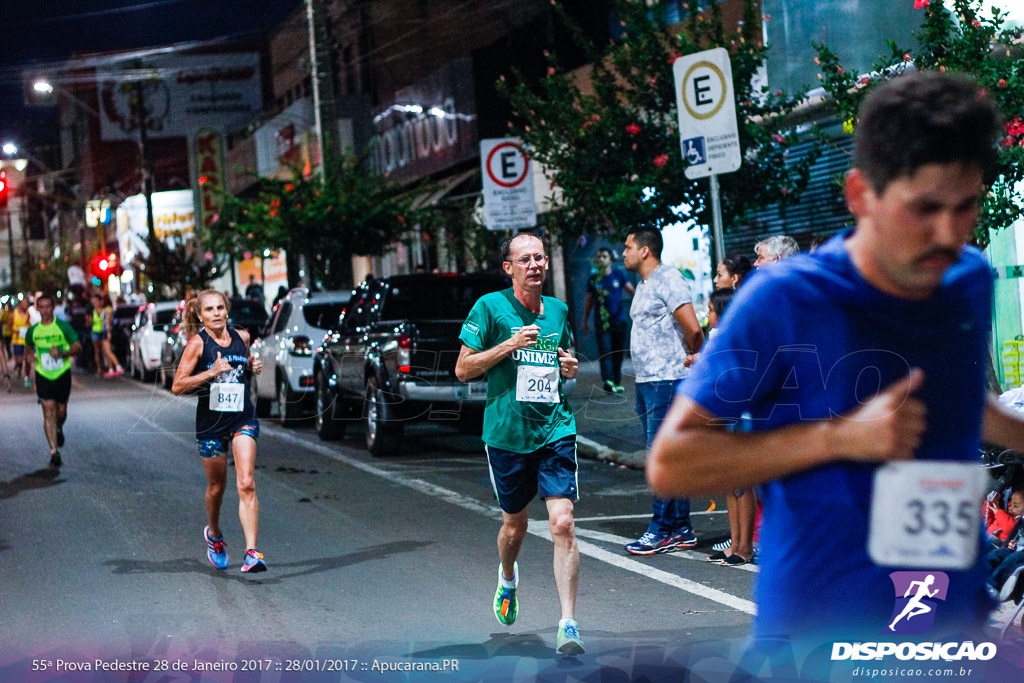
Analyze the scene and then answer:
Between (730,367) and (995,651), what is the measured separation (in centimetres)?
71

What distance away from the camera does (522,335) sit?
6551 millimetres

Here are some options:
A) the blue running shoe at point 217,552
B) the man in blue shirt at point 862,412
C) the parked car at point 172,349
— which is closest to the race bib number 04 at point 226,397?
the blue running shoe at point 217,552

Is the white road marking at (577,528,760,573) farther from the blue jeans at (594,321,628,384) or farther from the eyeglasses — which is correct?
the blue jeans at (594,321,628,384)

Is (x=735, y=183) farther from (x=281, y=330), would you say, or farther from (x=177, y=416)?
(x=177, y=416)

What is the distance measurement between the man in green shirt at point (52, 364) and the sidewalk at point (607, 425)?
18.4 ft

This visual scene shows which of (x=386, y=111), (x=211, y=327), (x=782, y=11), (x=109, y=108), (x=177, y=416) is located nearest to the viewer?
(x=211, y=327)

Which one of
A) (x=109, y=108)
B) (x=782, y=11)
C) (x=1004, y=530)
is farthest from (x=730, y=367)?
(x=109, y=108)

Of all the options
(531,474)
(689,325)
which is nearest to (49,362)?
(689,325)

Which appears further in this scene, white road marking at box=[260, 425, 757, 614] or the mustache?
white road marking at box=[260, 425, 757, 614]

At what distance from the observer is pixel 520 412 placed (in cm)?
654

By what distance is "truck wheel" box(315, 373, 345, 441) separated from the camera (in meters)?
16.1

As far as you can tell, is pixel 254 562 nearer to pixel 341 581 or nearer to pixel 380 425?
pixel 341 581

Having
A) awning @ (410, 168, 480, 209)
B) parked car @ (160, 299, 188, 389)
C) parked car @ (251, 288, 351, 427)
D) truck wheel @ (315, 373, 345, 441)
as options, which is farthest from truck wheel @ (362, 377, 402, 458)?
awning @ (410, 168, 480, 209)

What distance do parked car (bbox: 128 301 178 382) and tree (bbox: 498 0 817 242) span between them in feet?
47.8
